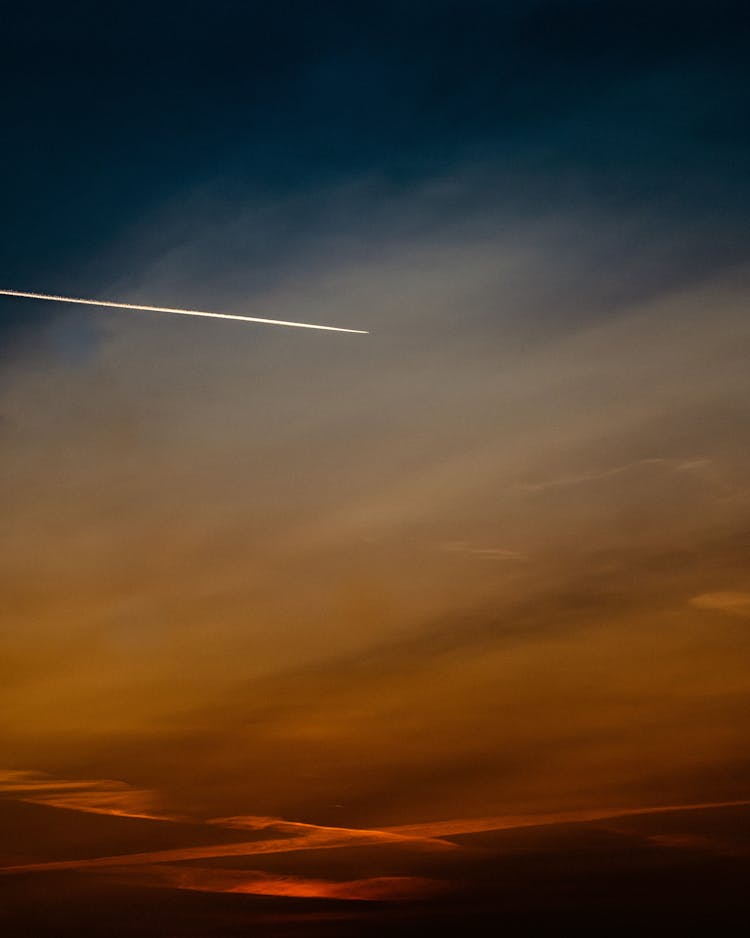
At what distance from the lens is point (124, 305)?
1934 inches

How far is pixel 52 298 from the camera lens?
47031 millimetres

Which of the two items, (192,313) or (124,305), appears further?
(192,313)

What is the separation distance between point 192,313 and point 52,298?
11.4 metres

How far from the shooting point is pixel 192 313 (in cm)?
5419

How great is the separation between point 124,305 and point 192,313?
6.50 m

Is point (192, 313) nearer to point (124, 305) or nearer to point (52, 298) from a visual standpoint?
point (124, 305)

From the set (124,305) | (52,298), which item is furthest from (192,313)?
(52,298)

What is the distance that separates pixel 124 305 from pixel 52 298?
5205mm

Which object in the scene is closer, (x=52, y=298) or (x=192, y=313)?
(x=52, y=298)
